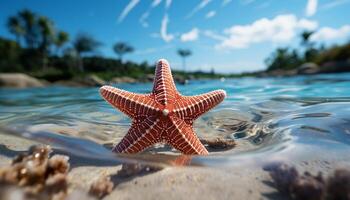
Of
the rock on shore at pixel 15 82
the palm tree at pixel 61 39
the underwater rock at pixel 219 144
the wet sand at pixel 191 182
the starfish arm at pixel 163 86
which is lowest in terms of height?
the rock on shore at pixel 15 82

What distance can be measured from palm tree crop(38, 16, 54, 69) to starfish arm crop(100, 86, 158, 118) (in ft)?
229

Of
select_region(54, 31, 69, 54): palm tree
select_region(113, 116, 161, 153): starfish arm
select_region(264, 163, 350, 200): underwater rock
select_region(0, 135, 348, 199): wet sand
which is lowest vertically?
select_region(0, 135, 348, 199): wet sand

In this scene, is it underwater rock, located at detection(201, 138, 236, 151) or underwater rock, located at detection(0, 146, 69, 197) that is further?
Result: underwater rock, located at detection(201, 138, 236, 151)

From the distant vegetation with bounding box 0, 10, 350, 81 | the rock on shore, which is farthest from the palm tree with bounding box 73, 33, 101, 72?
the rock on shore

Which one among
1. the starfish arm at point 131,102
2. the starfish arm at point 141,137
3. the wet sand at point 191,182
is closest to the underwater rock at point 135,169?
the wet sand at point 191,182

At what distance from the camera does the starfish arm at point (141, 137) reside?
340 centimetres

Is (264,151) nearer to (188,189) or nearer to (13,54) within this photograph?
(188,189)

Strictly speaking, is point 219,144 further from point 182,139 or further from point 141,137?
point 141,137

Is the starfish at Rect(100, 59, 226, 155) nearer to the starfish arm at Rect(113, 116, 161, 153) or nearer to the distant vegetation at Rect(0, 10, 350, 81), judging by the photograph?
the starfish arm at Rect(113, 116, 161, 153)

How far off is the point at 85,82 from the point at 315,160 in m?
30.7

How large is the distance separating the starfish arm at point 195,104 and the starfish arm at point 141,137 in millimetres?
317

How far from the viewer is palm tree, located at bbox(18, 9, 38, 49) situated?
68.8 m

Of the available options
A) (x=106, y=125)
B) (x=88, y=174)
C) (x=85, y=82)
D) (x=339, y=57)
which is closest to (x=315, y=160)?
(x=88, y=174)

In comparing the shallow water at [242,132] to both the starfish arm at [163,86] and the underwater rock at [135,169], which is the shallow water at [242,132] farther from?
the starfish arm at [163,86]
